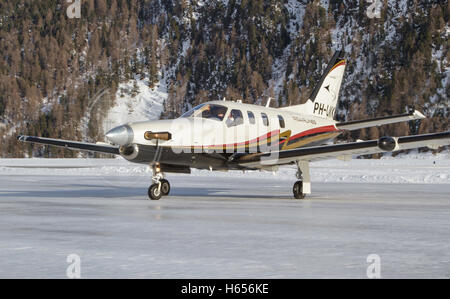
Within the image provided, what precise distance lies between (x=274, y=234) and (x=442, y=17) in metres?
186

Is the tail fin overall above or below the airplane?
above

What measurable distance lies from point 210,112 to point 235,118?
0.94 meters

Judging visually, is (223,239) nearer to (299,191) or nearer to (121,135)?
(121,135)

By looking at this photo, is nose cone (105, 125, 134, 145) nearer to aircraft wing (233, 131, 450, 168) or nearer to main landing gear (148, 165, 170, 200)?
main landing gear (148, 165, 170, 200)

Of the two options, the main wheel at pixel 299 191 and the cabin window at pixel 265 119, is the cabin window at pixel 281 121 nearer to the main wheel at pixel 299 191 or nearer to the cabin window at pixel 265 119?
the cabin window at pixel 265 119

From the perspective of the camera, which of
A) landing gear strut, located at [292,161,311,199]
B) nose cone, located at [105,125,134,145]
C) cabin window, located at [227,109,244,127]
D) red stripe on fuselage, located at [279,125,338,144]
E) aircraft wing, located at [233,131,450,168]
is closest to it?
nose cone, located at [105,125,134,145]

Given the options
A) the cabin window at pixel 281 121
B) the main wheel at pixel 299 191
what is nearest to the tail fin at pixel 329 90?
the cabin window at pixel 281 121

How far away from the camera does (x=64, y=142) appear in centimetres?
2150

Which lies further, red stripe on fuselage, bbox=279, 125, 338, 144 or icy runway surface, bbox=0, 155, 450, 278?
red stripe on fuselage, bbox=279, 125, 338, 144

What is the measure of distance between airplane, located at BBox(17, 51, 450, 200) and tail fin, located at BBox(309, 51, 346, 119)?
2486 mm

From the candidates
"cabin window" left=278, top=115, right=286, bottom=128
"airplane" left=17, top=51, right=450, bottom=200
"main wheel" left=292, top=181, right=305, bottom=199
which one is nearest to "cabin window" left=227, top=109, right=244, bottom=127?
"airplane" left=17, top=51, right=450, bottom=200

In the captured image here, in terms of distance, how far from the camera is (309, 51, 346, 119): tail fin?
2534 cm
